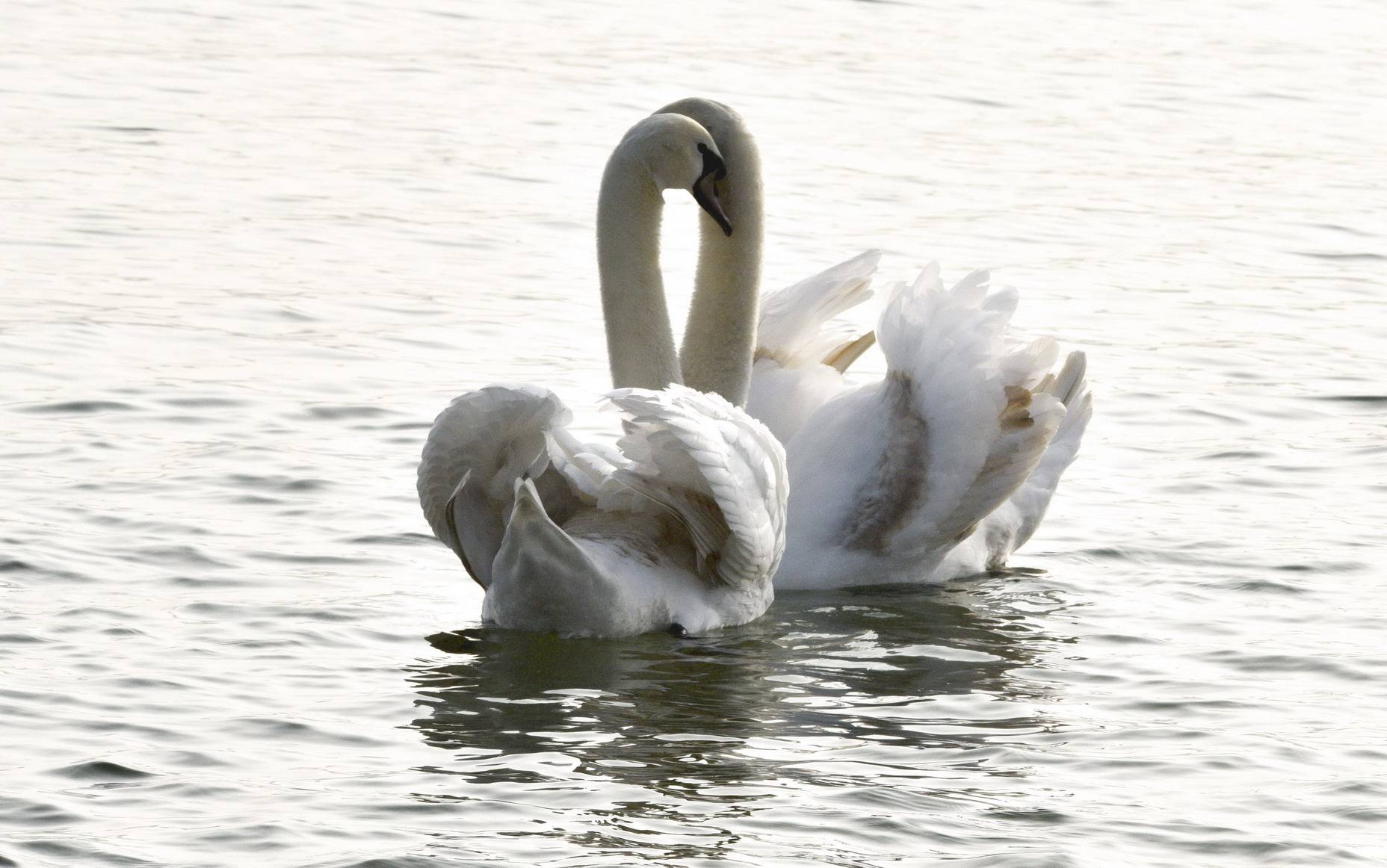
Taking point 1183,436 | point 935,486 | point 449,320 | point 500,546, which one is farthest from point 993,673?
point 449,320

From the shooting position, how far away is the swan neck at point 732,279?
840 centimetres

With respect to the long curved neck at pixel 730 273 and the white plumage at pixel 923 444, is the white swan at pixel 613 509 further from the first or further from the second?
the long curved neck at pixel 730 273

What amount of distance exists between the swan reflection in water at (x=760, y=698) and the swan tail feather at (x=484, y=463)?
1.09ft

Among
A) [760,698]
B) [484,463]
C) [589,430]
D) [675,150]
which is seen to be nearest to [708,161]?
[675,150]

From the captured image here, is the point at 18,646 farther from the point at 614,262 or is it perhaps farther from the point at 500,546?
the point at 614,262

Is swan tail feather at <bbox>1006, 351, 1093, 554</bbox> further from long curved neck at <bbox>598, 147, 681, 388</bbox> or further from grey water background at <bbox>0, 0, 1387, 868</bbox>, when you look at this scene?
long curved neck at <bbox>598, 147, 681, 388</bbox>

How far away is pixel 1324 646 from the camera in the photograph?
7.70 m

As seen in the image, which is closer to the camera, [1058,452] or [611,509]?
[611,509]

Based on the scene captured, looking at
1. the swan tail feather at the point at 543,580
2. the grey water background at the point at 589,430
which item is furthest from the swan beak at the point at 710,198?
the swan tail feather at the point at 543,580

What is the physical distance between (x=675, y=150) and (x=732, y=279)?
60cm

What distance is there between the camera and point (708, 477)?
6.98m

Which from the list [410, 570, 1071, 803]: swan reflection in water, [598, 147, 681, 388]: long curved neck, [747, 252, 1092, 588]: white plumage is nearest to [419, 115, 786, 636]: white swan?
[410, 570, 1071, 803]: swan reflection in water

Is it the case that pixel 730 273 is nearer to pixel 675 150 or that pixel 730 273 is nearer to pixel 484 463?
pixel 675 150

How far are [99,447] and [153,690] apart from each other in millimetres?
2767
